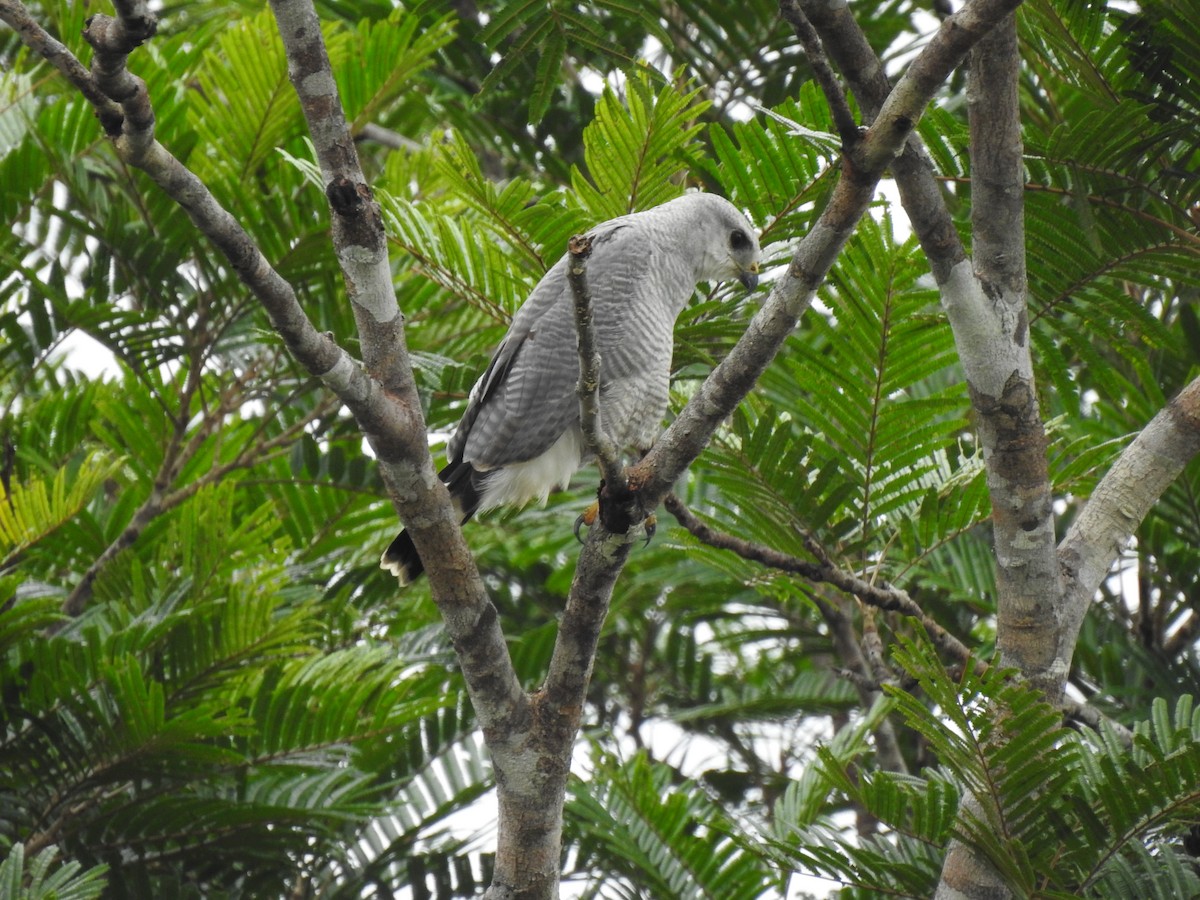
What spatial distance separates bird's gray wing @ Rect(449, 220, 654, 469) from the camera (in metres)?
4.23

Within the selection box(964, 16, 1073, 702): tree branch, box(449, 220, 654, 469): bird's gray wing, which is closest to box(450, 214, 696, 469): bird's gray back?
box(449, 220, 654, 469): bird's gray wing

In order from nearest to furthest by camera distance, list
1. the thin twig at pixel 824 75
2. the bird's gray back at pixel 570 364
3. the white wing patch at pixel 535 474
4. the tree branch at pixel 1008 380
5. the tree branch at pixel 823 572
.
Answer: the thin twig at pixel 824 75
the tree branch at pixel 1008 380
the tree branch at pixel 823 572
the bird's gray back at pixel 570 364
the white wing patch at pixel 535 474

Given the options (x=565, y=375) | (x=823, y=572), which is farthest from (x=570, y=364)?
(x=823, y=572)

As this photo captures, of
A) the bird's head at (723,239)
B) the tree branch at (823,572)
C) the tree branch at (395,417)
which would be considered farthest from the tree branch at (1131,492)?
the bird's head at (723,239)

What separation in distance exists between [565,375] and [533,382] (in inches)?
4.4

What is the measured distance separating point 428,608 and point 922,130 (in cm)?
293

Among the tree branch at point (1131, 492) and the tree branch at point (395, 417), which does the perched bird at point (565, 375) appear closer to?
the tree branch at point (395, 417)

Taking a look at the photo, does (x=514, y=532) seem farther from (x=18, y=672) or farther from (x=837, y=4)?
(x=837, y=4)

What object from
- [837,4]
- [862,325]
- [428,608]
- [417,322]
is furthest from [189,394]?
[837,4]

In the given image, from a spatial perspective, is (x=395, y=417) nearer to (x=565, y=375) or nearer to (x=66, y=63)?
(x=66, y=63)

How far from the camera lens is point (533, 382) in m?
4.28

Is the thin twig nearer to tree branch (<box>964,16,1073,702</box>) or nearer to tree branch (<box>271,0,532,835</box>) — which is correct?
tree branch (<box>964,16,1073,702</box>)

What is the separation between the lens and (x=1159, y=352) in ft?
15.3

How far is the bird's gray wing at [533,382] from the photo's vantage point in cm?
423
